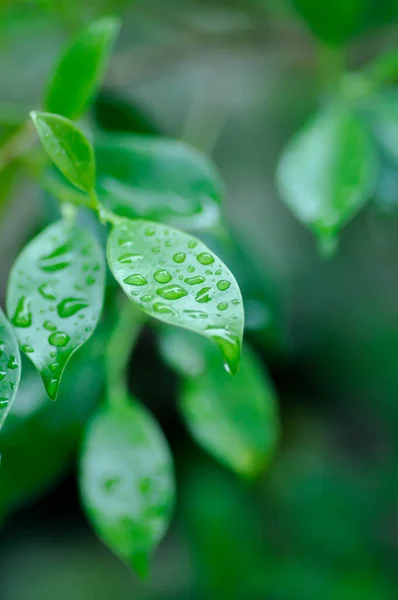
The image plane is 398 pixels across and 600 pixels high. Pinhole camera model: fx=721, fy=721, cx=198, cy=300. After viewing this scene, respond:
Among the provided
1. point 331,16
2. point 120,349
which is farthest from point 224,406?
point 331,16

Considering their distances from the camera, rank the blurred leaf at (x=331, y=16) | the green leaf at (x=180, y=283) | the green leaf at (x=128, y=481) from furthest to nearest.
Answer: the blurred leaf at (x=331, y=16) < the green leaf at (x=128, y=481) < the green leaf at (x=180, y=283)

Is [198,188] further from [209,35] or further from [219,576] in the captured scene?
[219,576]

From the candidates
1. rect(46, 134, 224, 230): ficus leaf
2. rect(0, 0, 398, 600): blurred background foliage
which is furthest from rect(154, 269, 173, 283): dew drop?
rect(0, 0, 398, 600): blurred background foliage

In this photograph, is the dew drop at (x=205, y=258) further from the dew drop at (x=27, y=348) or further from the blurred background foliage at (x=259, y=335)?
the blurred background foliage at (x=259, y=335)

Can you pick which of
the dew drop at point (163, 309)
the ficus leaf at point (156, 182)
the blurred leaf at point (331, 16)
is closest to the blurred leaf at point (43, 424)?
the ficus leaf at point (156, 182)

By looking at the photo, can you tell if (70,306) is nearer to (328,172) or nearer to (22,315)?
(22,315)

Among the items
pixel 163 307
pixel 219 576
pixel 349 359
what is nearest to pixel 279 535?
pixel 219 576
